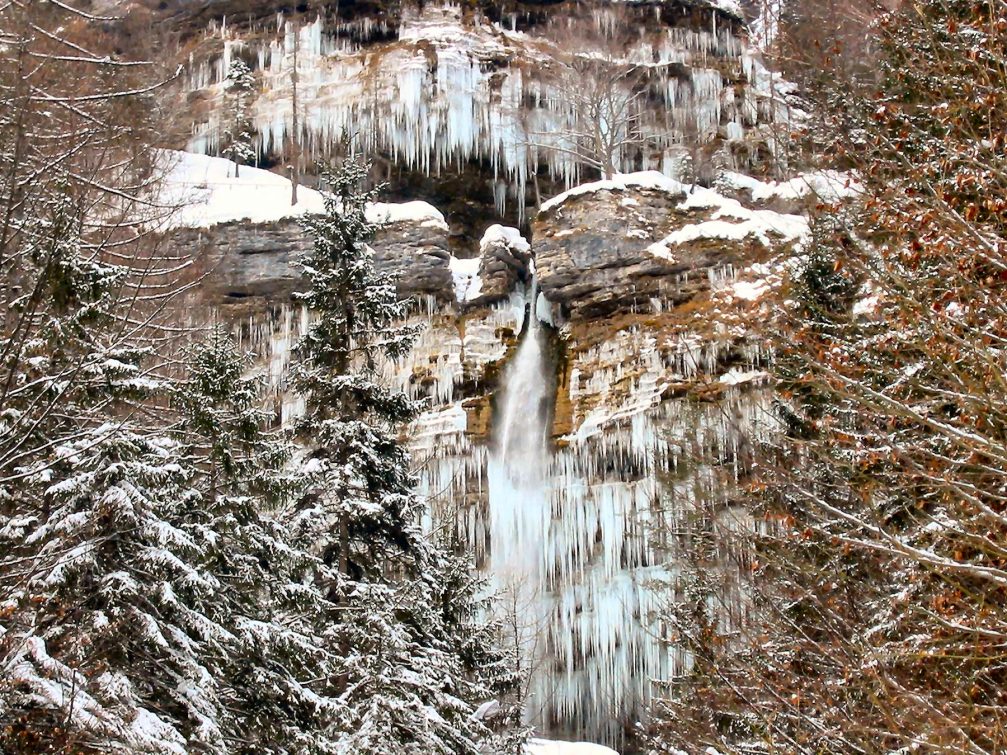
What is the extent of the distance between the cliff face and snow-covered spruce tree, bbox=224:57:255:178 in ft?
1.74

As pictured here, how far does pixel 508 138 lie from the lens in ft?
110

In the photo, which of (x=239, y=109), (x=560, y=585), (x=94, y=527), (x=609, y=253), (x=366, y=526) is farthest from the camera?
(x=239, y=109)

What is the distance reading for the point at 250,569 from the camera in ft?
35.4

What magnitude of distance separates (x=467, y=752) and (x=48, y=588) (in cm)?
480

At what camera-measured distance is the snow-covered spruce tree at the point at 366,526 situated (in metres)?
10.5

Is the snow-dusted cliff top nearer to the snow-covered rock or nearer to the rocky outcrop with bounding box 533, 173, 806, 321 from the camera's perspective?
the snow-covered rock

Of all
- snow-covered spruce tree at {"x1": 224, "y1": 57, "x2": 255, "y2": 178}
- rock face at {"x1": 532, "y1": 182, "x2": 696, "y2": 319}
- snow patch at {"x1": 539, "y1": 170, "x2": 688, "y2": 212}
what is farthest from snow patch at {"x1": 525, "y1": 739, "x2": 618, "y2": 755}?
snow-covered spruce tree at {"x1": 224, "y1": 57, "x2": 255, "y2": 178}

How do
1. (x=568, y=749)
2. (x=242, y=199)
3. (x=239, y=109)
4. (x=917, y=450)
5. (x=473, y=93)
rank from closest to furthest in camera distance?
(x=917, y=450), (x=568, y=749), (x=242, y=199), (x=473, y=93), (x=239, y=109)

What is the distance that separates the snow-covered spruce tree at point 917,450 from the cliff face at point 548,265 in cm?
980

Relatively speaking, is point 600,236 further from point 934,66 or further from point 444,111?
point 934,66

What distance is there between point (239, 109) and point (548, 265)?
1291cm

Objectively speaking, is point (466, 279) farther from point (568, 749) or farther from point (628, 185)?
point (568, 749)

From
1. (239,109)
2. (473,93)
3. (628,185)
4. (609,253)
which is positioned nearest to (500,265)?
(609,253)

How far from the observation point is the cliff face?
23812 millimetres
